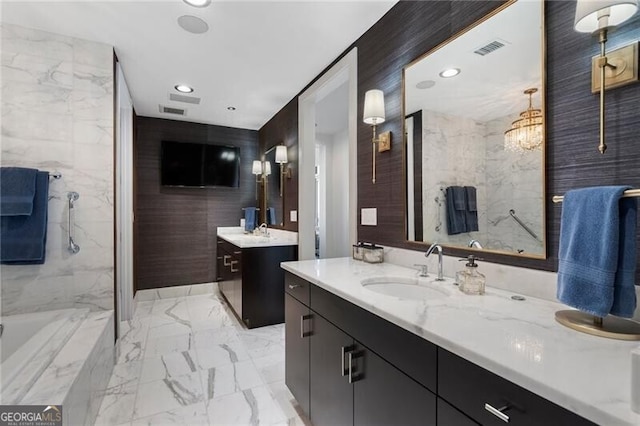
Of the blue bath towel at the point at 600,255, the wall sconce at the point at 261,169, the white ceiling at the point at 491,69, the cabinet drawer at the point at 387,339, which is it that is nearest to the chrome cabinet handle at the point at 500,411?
the cabinet drawer at the point at 387,339

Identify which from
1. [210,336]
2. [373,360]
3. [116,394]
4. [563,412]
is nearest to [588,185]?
[563,412]

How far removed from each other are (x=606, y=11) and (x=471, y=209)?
81 cm

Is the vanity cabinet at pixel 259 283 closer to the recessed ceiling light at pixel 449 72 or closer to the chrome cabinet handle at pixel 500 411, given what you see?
the recessed ceiling light at pixel 449 72

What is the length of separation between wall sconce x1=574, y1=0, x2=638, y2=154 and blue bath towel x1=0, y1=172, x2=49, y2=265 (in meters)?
3.03

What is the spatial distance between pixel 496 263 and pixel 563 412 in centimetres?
79

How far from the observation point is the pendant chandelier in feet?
3.64

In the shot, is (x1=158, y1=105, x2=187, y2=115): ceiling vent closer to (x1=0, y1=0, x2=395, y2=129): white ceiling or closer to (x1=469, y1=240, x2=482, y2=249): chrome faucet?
(x1=0, y1=0, x2=395, y2=129): white ceiling

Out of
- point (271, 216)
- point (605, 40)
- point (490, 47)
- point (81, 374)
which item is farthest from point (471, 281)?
point (271, 216)

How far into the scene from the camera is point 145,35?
215 cm

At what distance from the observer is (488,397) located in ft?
2.20

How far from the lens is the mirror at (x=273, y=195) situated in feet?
12.4

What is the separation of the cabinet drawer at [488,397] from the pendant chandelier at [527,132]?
0.89m

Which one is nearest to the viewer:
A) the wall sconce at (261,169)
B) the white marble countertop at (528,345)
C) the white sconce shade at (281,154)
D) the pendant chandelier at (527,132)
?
the white marble countertop at (528,345)

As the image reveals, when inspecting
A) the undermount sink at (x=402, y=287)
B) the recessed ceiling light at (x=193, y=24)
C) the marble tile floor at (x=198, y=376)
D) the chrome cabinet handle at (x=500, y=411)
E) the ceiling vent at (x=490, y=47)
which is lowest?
the marble tile floor at (x=198, y=376)
